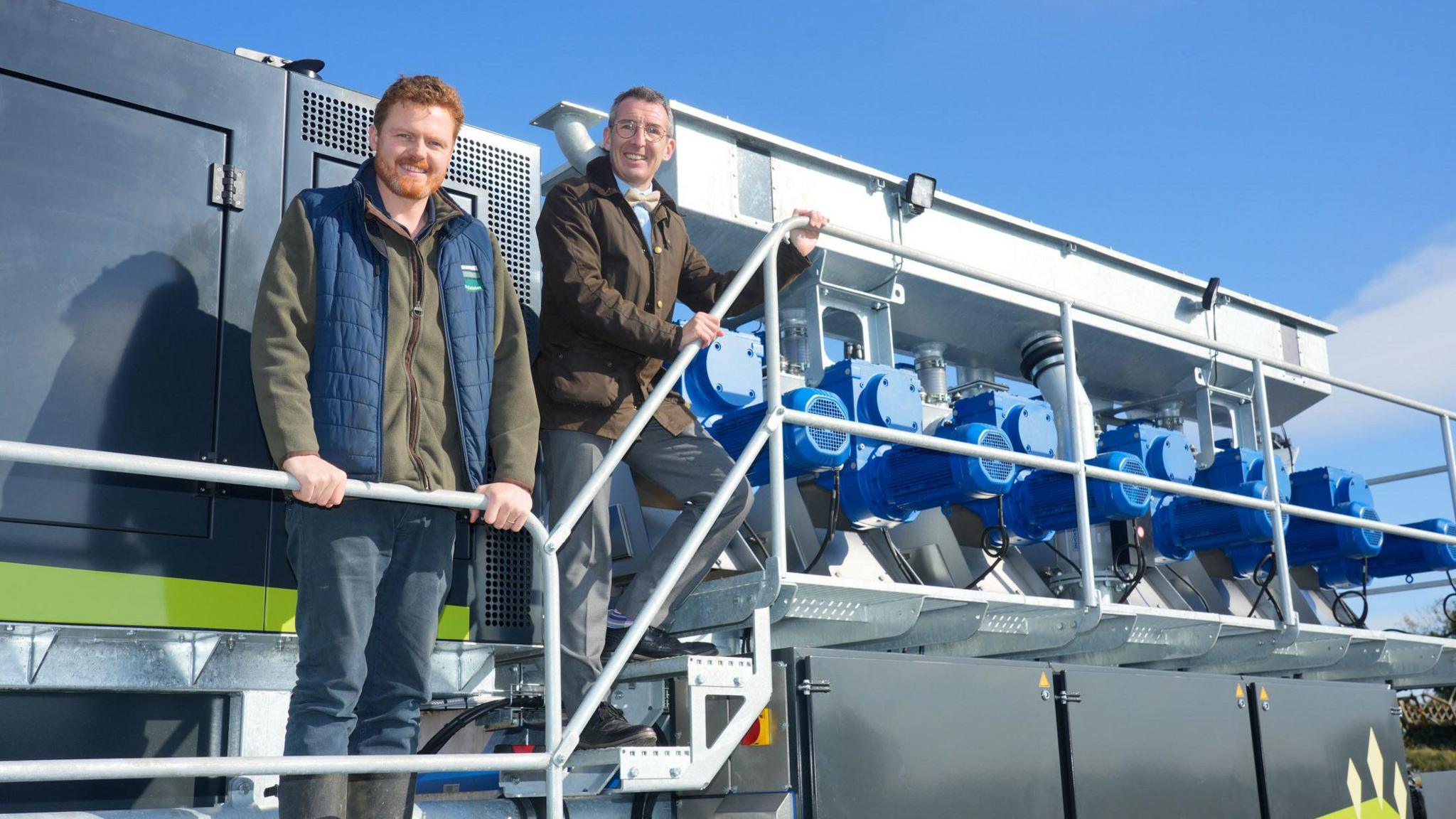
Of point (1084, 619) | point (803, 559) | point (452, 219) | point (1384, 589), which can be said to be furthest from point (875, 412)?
point (1384, 589)

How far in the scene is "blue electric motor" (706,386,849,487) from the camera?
4402 mm

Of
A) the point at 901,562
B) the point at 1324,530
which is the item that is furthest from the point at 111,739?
the point at 1324,530

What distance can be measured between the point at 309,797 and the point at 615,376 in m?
1.42

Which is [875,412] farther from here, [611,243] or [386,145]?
[386,145]

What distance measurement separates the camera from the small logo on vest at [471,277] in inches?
127

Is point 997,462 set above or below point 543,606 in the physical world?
above

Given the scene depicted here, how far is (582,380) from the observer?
3648 mm

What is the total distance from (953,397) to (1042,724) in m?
2.58

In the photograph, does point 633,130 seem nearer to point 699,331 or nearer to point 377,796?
point 699,331

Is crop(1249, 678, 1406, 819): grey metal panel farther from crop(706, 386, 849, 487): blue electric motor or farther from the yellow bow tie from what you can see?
the yellow bow tie

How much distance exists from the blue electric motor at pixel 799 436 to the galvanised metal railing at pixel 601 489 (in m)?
0.44

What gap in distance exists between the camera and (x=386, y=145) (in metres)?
3.18

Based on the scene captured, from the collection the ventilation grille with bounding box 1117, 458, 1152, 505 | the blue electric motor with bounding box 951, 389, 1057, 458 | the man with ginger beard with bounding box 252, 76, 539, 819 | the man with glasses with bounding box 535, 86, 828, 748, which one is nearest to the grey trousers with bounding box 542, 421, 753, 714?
the man with glasses with bounding box 535, 86, 828, 748

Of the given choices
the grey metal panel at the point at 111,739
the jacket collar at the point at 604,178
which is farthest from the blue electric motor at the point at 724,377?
the grey metal panel at the point at 111,739
